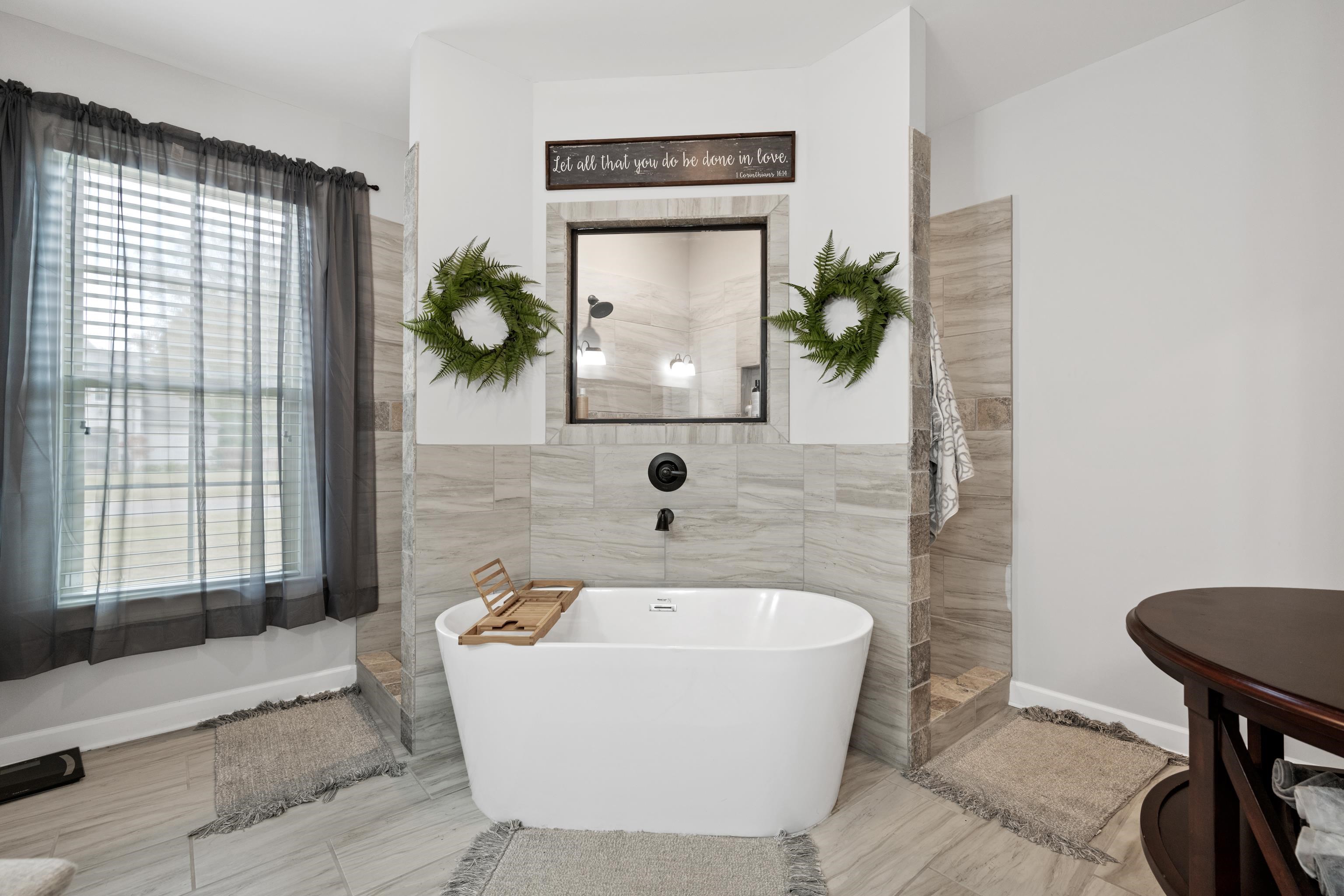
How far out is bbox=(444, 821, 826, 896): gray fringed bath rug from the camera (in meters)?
1.64

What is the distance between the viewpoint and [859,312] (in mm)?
2381

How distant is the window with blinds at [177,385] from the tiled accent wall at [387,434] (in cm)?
33

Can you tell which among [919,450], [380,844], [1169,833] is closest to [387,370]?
[380,844]

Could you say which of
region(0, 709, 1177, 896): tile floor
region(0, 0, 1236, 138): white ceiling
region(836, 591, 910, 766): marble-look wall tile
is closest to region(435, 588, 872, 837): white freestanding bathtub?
→ region(0, 709, 1177, 896): tile floor

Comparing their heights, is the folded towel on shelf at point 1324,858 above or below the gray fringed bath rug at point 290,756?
above

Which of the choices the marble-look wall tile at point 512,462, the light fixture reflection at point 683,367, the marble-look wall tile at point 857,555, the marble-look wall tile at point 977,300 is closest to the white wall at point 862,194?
the marble-look wall tile at point 857,555

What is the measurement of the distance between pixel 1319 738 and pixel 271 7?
321cm

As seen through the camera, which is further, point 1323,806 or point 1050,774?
point 1050,774

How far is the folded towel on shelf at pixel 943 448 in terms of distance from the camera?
2379 millimetres

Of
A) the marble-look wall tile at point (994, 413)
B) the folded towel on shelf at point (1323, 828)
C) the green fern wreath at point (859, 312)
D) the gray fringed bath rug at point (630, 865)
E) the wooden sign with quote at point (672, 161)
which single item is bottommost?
the gray fringed bath rug at point (630, 865)

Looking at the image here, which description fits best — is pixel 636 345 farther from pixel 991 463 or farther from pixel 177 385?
pixel 177 385

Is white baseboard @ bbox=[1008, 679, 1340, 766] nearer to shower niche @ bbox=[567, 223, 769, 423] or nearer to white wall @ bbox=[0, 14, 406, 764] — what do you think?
shower niche @ bbox=[567, 223, 769, 423]

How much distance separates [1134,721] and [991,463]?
1.11m

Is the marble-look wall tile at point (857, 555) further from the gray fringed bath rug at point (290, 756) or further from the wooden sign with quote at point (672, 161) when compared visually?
the gray fringed bath rug at point (290, 756)
